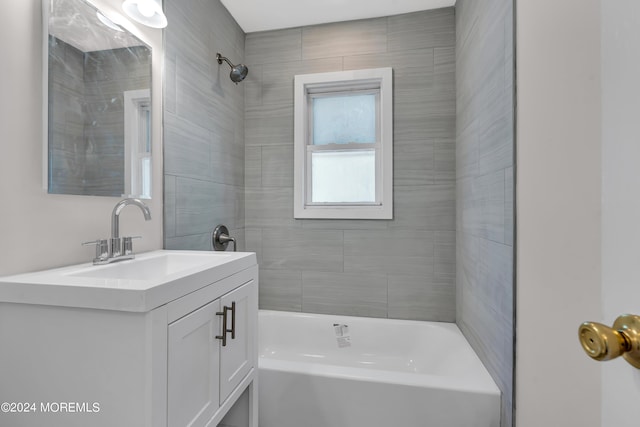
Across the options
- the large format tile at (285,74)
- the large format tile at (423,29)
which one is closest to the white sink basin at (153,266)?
the large format tile at (285,74)

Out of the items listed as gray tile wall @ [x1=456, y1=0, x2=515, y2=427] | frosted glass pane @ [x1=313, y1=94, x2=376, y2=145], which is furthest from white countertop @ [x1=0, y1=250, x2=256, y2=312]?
frosted glass pane @ [x1=313, y1=94, x2=376, y2=145]

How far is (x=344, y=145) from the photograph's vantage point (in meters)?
2.32

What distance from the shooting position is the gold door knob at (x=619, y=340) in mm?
384

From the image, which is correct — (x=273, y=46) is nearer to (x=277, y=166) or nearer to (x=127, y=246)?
(x=277, y=166)

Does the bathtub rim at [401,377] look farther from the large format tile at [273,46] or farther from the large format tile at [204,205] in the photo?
the large format tile at [273,46]

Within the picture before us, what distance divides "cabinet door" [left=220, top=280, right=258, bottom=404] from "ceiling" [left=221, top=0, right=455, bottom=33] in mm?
1892

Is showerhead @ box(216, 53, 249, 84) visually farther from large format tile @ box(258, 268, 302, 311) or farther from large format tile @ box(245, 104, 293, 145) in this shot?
large format tile @ box(258, 268, 302, 311)

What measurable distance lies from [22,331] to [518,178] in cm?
159

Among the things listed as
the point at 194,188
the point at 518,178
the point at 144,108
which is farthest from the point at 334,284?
the point at 144,108

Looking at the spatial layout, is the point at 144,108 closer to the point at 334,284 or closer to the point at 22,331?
the point at 22,331

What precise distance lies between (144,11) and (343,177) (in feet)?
5.02

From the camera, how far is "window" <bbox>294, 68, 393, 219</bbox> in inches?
86.7

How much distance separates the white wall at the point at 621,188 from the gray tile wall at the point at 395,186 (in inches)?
67.6

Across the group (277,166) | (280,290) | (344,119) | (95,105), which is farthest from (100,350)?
(344,119)
